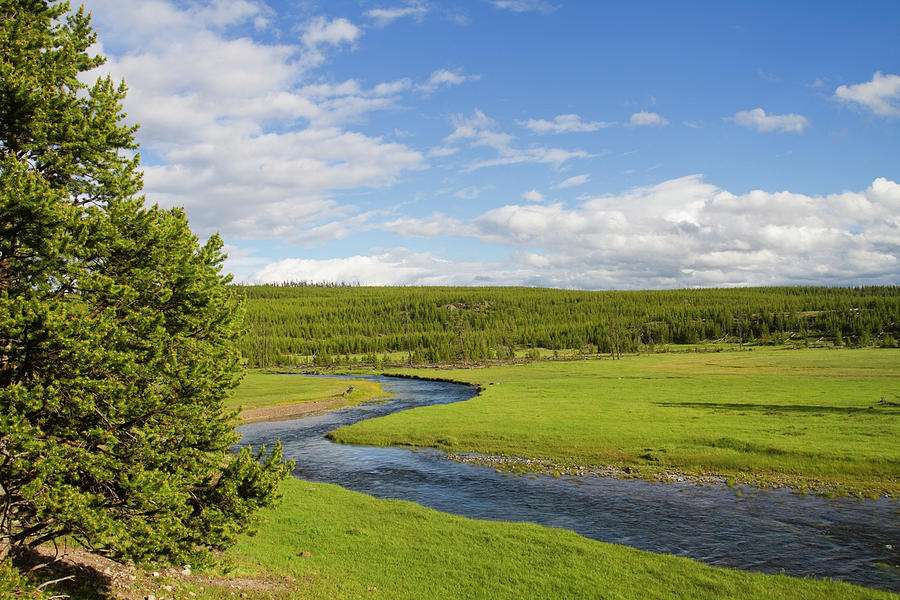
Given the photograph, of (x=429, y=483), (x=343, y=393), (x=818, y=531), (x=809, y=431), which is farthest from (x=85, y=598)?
(x=343, y=393)

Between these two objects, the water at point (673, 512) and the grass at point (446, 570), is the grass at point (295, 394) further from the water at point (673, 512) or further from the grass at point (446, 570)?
the grass at point (446, 570)

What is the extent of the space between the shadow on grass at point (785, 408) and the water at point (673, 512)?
29277 millimetres

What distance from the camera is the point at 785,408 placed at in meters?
66.9

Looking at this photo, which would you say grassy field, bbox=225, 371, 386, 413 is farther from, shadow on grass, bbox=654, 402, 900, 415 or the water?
shadow on grass, bbox=654, 402, 900, 415

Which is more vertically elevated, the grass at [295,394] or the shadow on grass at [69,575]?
the shadow on grass at [69,575]

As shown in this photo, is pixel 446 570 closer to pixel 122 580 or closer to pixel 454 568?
pixel 454 568

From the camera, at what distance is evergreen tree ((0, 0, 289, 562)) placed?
13.5m

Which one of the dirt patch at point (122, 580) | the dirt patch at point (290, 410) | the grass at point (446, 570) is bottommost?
the dirt patch at point (290, 410)

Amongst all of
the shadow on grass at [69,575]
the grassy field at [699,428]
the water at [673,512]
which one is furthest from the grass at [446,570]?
the grassy field at [699,428]

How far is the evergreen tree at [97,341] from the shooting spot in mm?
13500

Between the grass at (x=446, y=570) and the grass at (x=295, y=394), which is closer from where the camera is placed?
the grass at (x=446, y=570)

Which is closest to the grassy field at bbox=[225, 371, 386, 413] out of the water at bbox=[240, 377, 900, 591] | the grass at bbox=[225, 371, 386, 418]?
the grass at bbox=[225, 371, 386, 418]

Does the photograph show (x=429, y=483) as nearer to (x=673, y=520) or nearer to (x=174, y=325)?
(x=673, y=520)

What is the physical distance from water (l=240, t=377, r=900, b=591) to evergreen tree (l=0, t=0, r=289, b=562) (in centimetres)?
2327
